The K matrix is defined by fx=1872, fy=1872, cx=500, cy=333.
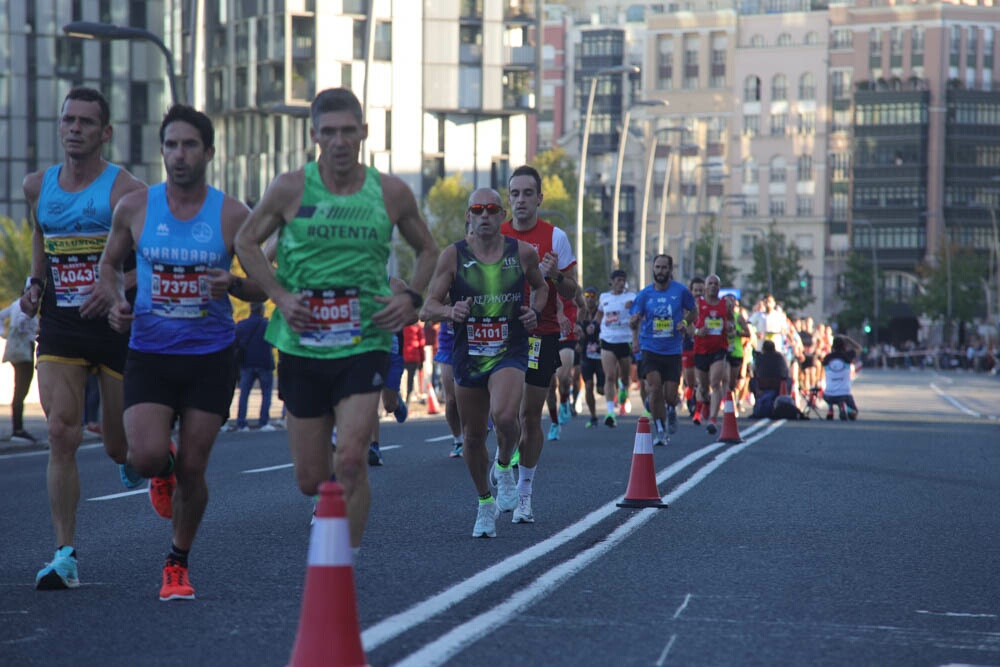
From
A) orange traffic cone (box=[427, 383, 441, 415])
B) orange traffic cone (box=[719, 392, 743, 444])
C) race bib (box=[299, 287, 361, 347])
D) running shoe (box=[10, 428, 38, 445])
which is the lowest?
orange traffic cone (box=[427, 383, 441, 415])

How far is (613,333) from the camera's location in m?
24.2

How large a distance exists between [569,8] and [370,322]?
163209mm

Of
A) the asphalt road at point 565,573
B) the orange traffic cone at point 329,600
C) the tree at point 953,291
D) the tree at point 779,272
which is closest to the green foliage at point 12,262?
the asphalt road at point 565,573

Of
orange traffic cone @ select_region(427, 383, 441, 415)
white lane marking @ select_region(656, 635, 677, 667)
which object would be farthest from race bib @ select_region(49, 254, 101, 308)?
orange traffic cone @ select_region(427, 383, 441, 415)

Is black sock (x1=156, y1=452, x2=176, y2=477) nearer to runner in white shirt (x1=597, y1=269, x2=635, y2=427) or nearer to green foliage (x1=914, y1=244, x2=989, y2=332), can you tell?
runner in white shirt (x1=597, y1=269, x2=635, y2=427)

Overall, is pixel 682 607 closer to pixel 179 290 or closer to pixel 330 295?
pixel 330 295

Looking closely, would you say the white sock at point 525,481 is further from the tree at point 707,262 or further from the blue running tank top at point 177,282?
the tree at point 707,262

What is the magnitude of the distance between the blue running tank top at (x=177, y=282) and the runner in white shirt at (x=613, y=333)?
1635cm

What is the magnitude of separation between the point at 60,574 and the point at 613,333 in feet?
54.6

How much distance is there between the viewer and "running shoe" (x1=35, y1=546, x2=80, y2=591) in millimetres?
7863

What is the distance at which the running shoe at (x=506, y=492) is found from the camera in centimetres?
1102

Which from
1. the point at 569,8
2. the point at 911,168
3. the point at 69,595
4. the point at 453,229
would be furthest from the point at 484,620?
the point at 569,8

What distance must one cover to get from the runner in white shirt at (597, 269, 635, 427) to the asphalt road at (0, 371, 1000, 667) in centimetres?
778

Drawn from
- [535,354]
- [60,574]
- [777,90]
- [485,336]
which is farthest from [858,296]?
[60,574]
